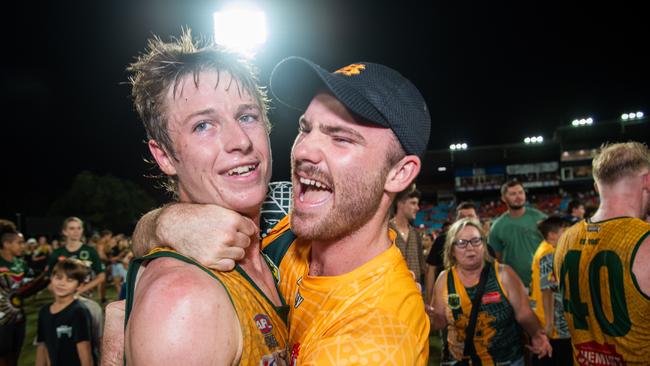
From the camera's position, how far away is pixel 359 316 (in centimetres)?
143

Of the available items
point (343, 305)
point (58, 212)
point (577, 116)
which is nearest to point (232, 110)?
point (343, 305)

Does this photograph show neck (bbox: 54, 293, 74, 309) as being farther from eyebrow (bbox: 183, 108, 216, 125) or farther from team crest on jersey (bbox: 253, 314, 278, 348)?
team crest on jersey (bbox: 253, 314, 278, 348)

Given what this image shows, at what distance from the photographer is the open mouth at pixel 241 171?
5.82ft

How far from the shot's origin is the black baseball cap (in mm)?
1650

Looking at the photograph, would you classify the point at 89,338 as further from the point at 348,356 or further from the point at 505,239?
the point at 505,239

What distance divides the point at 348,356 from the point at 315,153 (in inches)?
32.0

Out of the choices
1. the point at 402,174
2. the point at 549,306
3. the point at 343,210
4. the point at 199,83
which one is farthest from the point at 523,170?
the point at 199,83

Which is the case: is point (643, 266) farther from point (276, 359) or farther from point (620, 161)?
point (276, 359)

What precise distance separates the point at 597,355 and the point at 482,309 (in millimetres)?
983

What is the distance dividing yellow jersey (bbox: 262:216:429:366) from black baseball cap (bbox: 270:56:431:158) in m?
0.55

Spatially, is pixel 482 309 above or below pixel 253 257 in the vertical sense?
below

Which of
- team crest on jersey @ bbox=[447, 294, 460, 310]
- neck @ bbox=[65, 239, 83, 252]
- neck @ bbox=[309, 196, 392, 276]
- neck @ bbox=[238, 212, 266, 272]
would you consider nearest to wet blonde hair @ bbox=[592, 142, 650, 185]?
team crest on jersey @ bbox=[447, 294, 460, 310]

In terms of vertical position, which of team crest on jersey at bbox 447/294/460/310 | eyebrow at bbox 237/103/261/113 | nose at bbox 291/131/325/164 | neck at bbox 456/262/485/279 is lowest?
team crest on jersey at bbox 447/294/460/310

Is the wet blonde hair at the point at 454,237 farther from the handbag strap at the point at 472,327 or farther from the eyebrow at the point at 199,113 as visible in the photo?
the eyebrow at the point at 199,113
